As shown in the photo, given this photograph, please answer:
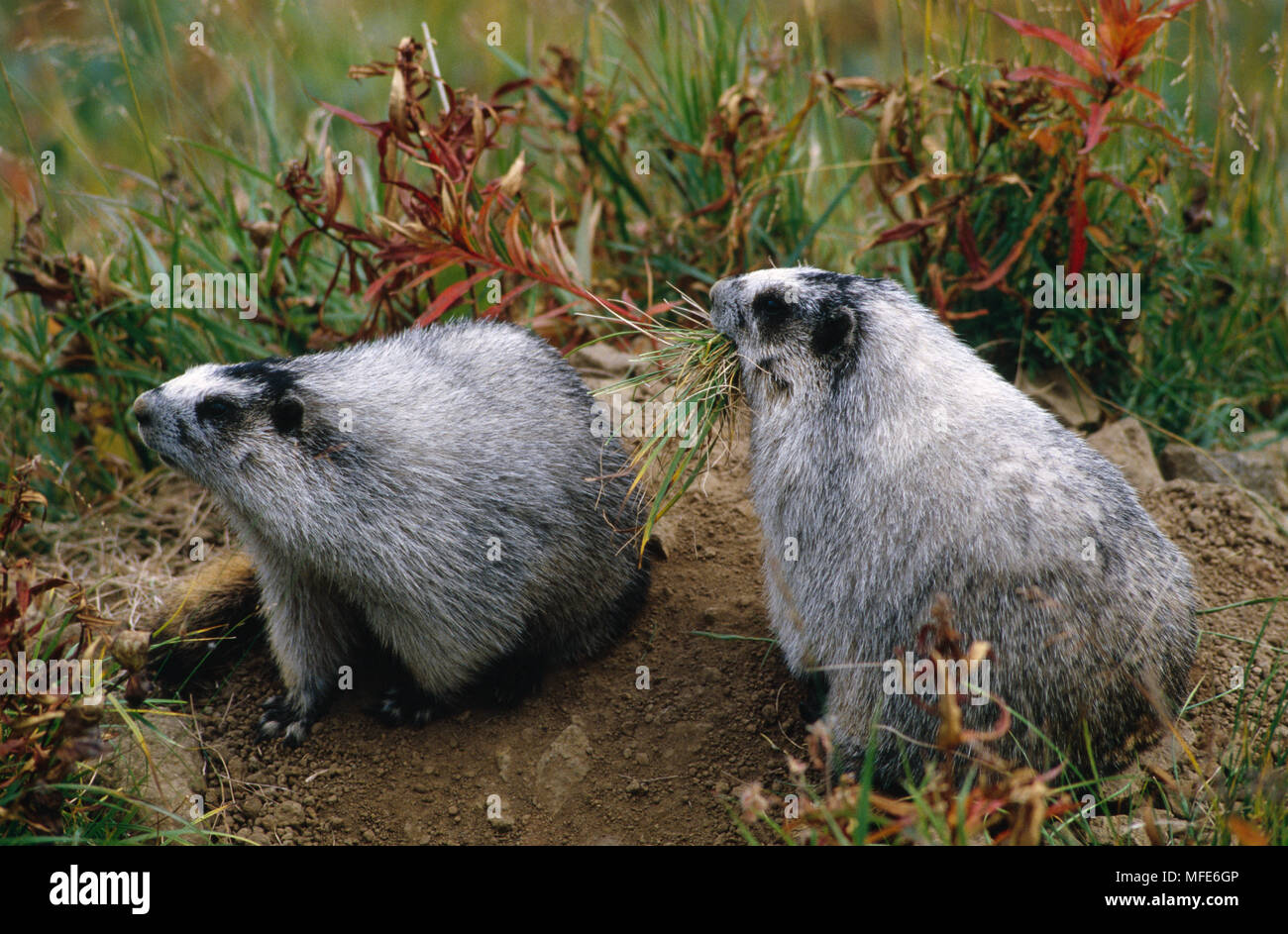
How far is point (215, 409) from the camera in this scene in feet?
16.9

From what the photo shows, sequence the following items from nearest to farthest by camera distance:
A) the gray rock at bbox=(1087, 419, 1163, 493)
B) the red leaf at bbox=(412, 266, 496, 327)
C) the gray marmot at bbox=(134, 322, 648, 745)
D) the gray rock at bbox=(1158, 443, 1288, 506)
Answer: the gray marmot at bbox=(134, 322, 648, 745), the red leaf at bbox=(412, 266, 496, 327), the gray rock at bbox=(1087, 419, 1163, 493), the gray rock at bbox=(1158, 443, 1288, 506)

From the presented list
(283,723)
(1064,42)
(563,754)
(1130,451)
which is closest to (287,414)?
(283,723)

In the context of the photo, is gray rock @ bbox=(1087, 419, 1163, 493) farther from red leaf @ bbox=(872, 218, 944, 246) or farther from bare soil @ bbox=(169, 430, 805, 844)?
bare soil @ bbox=(169, 430, 805, 844)

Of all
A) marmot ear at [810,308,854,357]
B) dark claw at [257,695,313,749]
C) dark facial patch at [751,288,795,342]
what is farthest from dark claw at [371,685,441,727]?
marmot ear at [810,308,854,357]

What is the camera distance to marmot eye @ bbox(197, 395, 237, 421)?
5141 millimetres

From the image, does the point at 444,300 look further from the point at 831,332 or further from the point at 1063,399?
the point at 1063,399

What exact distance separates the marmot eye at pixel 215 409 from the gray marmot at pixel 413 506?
10 millimetres

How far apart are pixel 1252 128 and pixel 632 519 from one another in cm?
554

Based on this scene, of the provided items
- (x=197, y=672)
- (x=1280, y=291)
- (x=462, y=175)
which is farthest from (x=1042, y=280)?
(x=197, y=672)

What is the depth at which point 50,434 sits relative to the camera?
6.99m

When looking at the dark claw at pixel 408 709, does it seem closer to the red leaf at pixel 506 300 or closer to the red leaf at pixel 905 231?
the red leaf at pixel 506 300

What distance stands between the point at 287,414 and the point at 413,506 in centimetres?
77

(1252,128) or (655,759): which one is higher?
(1252,128)
